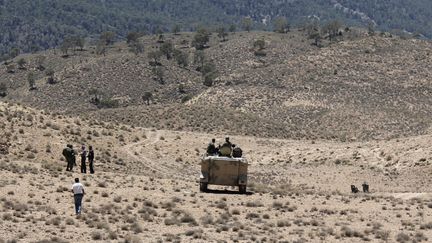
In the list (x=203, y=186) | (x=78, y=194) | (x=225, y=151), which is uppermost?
(x=225, y=151)

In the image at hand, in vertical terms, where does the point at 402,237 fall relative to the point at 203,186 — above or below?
below

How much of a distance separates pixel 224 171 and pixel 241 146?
103 feet

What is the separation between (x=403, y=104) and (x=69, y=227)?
268 ft

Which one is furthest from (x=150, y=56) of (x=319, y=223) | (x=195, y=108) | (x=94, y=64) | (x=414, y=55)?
(x=319, y=223)

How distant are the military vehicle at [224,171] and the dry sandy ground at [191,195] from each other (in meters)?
0.64

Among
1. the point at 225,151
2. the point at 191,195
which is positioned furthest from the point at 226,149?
the point at 191,195

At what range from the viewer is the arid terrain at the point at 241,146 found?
86.6 ft

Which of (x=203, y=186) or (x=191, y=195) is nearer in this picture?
(x=191, y=195)

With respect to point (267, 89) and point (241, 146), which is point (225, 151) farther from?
point (267, 89)

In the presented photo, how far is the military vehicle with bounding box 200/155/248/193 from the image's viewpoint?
34.9 metres

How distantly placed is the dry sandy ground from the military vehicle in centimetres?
64

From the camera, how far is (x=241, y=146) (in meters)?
66.6

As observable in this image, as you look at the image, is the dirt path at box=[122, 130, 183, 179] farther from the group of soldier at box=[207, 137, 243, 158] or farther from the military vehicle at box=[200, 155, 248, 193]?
the military vehicle at box=[200, 155, 248, 193]

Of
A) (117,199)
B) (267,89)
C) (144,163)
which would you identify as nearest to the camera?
(117,199)
